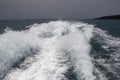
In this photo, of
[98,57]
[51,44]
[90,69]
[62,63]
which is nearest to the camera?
[90,69]

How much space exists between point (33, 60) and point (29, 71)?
5.03ft

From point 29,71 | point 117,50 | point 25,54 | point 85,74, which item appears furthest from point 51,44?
point 85,74

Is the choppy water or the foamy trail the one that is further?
the choppy water

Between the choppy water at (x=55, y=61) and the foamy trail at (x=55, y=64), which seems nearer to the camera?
the foamy trail at (x=55, y=64)

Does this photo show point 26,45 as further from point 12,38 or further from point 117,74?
point 117,74

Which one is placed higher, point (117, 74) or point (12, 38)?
point (12, 38)

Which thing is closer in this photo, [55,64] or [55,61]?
[55,64]

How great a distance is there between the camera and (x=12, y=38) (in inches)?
436

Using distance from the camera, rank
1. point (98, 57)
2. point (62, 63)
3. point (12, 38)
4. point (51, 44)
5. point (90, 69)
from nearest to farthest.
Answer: point (90, 69)
point (62, 63)
point (98, 57)
point (12, 38)
point (51, 44)

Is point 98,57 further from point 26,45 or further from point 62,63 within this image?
point 26,45

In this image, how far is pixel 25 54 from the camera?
10.1 meters

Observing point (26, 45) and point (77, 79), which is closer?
point (77, 79)

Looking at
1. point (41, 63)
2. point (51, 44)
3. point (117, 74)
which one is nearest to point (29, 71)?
point (41, 63)

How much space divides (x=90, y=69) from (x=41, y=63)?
220 centimetres
